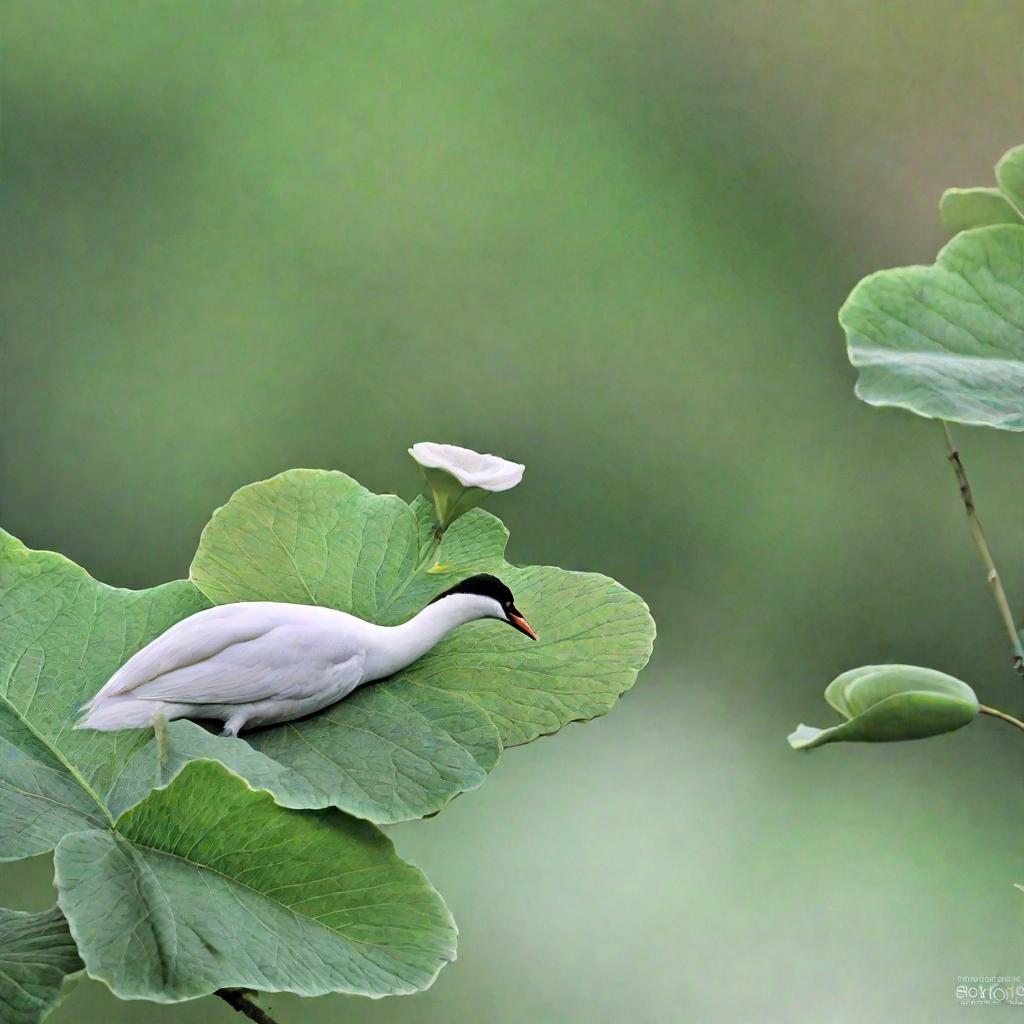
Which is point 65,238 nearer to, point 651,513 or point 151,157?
point 151,157

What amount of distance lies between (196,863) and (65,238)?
0.76 metres

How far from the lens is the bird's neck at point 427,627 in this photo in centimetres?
29

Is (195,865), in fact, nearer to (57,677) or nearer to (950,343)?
(57,677)

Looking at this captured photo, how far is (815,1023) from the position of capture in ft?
2.09

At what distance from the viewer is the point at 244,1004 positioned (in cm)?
26

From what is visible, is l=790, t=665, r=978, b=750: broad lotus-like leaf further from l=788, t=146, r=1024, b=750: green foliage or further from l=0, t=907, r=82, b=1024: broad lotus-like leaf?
l=0, t=907, r=82, b=1024: broad lotus-like leaf

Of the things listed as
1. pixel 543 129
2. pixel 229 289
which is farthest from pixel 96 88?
pixel 543 129

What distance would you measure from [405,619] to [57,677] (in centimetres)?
9

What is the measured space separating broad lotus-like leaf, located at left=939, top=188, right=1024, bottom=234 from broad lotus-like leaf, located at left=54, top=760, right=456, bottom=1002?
0.26m

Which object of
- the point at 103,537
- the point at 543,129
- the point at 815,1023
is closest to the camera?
the point at 815,1023

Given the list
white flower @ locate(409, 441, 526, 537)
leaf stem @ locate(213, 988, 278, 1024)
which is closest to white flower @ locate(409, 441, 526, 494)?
white flower @ locate(409, 441, 526, 537)

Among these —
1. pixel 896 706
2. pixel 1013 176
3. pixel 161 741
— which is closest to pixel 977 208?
pixel 1013 176

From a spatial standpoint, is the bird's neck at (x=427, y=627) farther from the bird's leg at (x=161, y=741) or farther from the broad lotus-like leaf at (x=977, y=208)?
the broad lotus-like leaf at (x=977, y=208)

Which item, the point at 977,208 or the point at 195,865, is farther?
the point at 977,208
